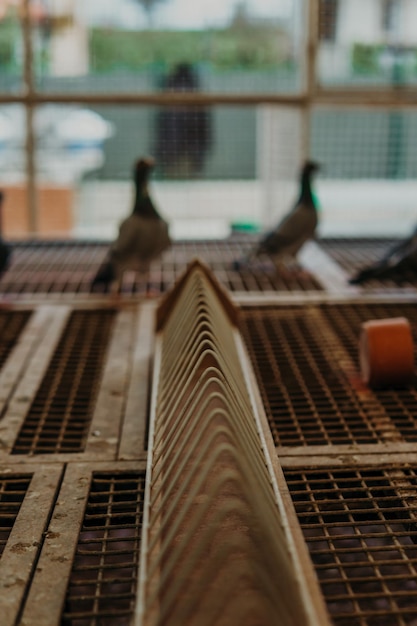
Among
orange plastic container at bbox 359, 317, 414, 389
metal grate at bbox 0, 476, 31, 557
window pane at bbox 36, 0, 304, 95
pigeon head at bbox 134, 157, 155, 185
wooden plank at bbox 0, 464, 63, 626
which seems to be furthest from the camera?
window pane at bbox 36, 0, 304, 95

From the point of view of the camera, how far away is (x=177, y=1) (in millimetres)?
5258

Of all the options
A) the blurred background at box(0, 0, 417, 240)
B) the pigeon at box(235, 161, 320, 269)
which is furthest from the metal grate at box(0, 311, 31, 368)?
the blurred background at box(0, 0, 417, 240)

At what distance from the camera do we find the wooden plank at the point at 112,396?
1923 mm

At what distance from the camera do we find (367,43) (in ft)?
17.6

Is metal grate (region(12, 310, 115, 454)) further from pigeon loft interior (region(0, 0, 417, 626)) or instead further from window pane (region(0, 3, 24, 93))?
window pane (region(0, 3, 24, 93))

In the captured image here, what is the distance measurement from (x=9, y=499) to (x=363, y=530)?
822 mm

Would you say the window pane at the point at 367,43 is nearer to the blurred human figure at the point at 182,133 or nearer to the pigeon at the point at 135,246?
the blurred human figure at the point at 182,133

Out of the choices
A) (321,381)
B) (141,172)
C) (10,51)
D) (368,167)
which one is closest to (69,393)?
(321,381)

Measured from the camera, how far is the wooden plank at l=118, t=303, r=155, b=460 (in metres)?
1.92

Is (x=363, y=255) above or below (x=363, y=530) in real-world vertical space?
above

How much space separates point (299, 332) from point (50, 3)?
3.54m

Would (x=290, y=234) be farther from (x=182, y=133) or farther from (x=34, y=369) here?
(x=34, y=369)

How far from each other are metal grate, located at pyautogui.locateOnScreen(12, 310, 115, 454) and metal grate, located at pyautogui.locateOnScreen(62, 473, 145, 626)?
0.25 meters

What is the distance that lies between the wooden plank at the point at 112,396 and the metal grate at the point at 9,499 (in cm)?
20
